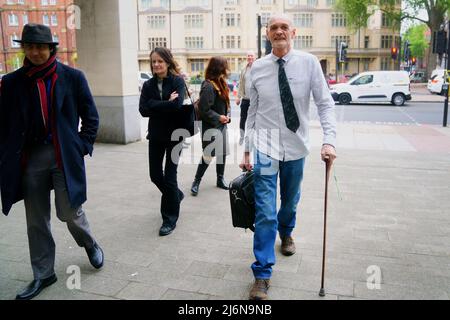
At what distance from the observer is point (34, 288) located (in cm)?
326

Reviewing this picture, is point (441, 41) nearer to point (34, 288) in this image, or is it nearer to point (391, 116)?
point (391, 116)

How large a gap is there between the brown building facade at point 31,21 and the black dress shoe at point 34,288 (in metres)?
61.5

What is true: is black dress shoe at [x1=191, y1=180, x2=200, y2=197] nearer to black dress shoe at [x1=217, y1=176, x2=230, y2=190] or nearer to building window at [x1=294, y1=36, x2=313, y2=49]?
black dress shoe at [x1=217, y1=176, x2=230, y2=190]

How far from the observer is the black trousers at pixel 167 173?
4.51m

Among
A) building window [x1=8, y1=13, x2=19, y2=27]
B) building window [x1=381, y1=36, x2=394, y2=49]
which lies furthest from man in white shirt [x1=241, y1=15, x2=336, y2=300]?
building window [x1=8, y1=13, x2=19, y2=27]

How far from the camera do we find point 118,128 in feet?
32.0

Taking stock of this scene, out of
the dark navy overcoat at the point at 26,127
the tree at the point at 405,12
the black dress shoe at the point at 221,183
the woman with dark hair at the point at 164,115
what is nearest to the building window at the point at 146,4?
the tree at the point at 405,12

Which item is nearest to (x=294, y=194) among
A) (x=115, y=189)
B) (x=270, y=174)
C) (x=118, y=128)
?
(x=270, y=174)

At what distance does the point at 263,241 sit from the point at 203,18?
67.7 meters

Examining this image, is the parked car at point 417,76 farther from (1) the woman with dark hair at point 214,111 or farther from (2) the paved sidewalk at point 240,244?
(1) the woman with dark hair at point 214,111

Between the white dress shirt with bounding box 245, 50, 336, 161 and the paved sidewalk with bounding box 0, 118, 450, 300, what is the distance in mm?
1053

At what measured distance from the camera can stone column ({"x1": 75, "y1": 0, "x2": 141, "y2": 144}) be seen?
9562 mm

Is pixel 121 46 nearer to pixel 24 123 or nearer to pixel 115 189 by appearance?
pixel 115 189

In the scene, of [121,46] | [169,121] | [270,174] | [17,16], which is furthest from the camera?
[17,16]
